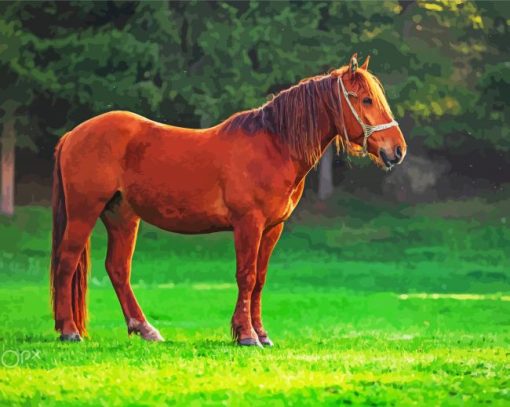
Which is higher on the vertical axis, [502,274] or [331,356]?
[331,356]

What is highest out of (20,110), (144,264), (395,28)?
(395,28)

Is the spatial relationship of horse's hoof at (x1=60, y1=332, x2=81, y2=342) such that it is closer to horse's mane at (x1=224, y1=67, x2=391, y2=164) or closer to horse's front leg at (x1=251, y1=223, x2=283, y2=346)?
horse's front leg at (x1=251, y1=223, x2=283, y2=346)

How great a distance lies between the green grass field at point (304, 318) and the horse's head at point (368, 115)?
78.8 inches

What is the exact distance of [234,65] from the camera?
105ft

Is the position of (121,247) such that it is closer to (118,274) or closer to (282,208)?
(118,274)

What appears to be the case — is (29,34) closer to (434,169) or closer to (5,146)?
(5,146)

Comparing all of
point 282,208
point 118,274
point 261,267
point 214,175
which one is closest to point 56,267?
point 118,274

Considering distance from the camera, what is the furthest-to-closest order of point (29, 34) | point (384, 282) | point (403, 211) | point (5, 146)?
point (403, 211) → point (5, 146) → point (29, 34) → point (384, 282)

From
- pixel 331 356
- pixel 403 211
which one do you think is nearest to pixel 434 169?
pixel 403 211

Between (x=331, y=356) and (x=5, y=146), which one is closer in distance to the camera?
(x=331, y=356)

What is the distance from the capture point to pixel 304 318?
18.9 m

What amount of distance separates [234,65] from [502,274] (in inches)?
337

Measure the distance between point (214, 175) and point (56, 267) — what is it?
2.07 metres

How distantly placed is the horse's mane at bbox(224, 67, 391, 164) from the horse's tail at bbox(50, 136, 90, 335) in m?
2.47
